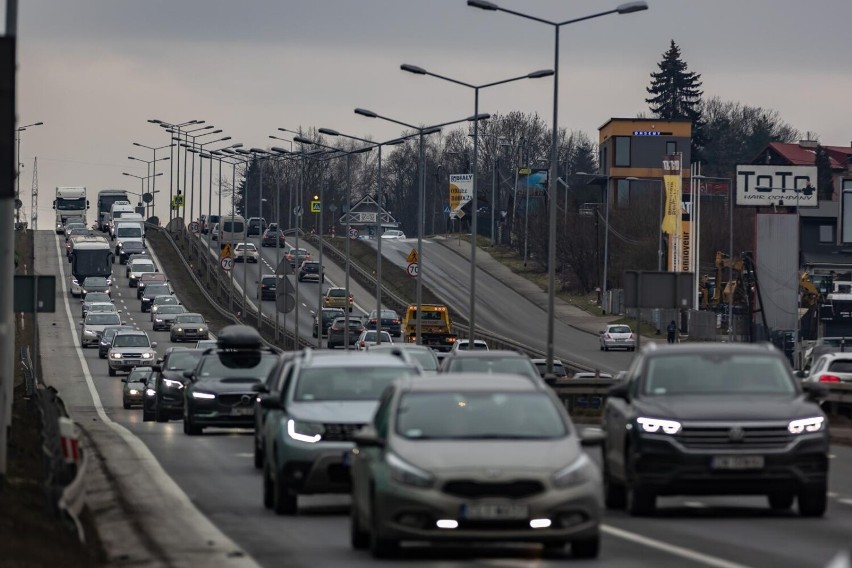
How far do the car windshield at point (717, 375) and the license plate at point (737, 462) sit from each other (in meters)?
1.00

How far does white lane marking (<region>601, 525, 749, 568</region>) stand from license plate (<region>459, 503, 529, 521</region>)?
1396mm

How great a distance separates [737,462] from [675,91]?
532 ft

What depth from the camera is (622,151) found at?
152m

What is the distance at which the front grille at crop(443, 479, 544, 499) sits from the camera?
44.2 feet

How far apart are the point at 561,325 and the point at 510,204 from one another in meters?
73.8

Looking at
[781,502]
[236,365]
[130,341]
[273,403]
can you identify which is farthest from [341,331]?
[781,502]

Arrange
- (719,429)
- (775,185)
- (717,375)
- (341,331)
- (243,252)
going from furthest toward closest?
(243,252) < (775,185) < (341,331) < (717,375) < (719,429)

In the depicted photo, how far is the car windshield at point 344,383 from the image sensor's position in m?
19.5

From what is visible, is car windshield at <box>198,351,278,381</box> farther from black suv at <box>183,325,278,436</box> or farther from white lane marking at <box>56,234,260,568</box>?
white lane marking at <box>56,234,260,568</box>

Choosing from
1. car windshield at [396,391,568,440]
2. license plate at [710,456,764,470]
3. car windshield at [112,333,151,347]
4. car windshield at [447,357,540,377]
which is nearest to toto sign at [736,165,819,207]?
car windshield at [112,333,151,347]

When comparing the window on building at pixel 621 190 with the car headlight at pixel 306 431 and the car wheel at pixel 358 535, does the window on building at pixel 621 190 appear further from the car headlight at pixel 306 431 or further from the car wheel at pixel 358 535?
the car wheel at pixel 358 535

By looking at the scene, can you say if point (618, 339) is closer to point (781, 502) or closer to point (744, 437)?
point (781, 502)

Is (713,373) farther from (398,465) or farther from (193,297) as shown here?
(193,297)

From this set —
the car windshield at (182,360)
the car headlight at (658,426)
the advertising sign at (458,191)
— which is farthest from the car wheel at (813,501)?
the advertising sign at (458,191)
